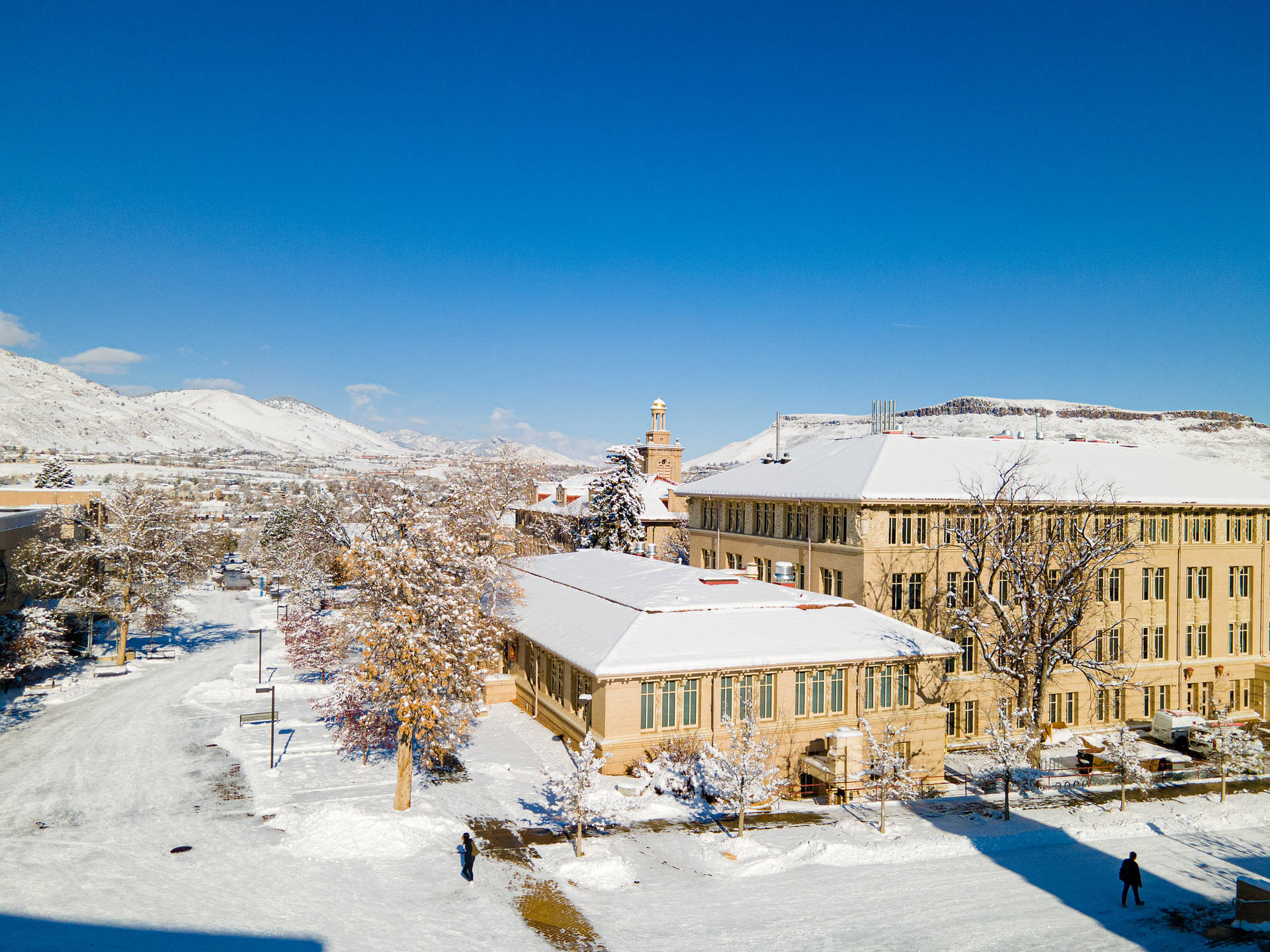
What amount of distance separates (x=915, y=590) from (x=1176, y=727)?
1278 cm

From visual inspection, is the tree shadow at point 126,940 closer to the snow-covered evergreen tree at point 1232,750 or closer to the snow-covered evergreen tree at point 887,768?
the snow-covered evergreen tree at point 887,768

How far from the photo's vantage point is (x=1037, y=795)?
93.7ft

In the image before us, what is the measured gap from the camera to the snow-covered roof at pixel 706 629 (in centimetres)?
2769

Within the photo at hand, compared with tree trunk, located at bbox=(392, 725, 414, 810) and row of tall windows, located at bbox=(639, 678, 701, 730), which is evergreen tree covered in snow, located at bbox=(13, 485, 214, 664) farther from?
row of tall windows, located at bbox=(639, 678, 701, 730)

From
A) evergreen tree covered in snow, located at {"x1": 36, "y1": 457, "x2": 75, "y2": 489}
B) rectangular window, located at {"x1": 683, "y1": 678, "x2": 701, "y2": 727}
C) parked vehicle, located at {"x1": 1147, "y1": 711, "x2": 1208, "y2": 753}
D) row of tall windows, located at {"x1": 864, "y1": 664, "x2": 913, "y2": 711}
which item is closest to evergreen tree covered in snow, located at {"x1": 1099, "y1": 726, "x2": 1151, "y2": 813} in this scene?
row of tall windows, located at {"x1": 864, "y1": 664, "x2": 913, "y2": 711}

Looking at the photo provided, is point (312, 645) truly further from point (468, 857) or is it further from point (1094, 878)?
point (1094, 878)

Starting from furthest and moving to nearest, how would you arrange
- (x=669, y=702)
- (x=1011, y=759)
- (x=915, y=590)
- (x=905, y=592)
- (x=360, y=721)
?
(x=915, y=590) → (x=905, y=592) → (x=669, y=702) → (x=1011, y=759) → (x=360, y=721)

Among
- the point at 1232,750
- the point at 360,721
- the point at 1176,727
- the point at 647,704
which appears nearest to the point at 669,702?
the point at 647,704

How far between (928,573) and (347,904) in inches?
1130

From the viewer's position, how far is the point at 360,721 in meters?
25.5

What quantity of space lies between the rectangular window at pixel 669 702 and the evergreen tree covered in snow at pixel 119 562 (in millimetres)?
33746

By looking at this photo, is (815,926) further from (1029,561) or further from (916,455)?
(916,455)

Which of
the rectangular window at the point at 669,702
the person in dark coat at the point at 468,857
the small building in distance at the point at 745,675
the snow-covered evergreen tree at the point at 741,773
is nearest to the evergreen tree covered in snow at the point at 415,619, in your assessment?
the person in dark coat at the point at 468,857

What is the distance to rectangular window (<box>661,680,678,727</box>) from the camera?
27.2m
